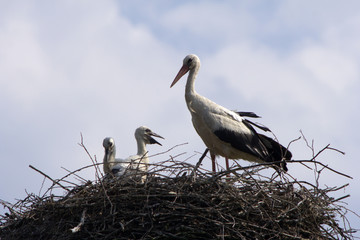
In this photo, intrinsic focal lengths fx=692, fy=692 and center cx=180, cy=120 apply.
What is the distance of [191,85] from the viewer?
28.1 ft

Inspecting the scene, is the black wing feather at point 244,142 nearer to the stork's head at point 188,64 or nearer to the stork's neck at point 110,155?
the stork's head at point 188,64

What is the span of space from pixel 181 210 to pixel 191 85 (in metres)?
3.17

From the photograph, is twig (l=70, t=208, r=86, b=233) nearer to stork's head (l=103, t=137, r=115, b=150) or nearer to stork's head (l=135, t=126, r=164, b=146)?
stork's head (l=103, t=137, r=115, b=150)

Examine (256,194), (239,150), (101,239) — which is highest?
(239,150)

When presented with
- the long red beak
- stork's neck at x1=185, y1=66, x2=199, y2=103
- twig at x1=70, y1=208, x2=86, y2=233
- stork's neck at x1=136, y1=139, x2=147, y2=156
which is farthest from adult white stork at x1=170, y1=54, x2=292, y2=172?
twig at x1=70, y1=208, x2=86, y2=233

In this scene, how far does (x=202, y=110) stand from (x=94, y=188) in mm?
2470

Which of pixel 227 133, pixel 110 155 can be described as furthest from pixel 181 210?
pixel 110 155

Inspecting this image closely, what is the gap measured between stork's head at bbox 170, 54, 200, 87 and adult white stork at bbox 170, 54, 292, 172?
0.28 meters

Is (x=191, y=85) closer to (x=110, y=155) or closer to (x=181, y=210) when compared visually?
(x=110, y=155)

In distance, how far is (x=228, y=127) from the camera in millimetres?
8203

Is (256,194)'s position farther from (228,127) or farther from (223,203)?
(228,127)

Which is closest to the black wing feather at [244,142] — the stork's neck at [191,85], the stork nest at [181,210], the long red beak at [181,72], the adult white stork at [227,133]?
the adult white stork at [227,133]

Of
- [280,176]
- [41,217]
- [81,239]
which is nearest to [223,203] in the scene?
[280,176]

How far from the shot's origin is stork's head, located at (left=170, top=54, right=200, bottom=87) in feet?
28.9
